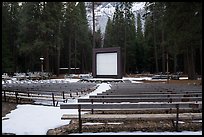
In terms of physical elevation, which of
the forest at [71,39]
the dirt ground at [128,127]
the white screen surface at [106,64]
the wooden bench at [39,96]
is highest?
the forest at [71,39]

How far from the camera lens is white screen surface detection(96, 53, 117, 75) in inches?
1575

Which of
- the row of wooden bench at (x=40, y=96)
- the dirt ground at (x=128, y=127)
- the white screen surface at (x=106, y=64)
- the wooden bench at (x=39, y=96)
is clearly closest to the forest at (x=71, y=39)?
the white screen surface at (x=106, y=64)

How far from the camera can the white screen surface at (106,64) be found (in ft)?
131

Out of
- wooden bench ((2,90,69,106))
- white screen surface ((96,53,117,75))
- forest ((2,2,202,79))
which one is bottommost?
wooden bench ((2,90,69,106))

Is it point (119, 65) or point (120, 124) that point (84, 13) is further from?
point (120, 124)

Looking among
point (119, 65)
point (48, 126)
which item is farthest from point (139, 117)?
point (119, 65)

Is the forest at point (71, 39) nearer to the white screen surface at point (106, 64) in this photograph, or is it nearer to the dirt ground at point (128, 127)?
the white screen surface at point (106, 64)

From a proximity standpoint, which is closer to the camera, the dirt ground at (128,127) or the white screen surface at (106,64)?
the dirt ground at (128,127)

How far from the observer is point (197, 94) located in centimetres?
1177

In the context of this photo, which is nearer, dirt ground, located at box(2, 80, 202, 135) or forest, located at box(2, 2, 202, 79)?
dirt ground, located at box(2, 80, 202, 135)

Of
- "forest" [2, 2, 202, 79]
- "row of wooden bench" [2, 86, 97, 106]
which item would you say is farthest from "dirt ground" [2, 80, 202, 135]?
"forest" [2, 2, 202, 79]

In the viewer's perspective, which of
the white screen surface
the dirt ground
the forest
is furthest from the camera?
the forest

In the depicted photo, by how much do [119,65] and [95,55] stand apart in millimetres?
3705

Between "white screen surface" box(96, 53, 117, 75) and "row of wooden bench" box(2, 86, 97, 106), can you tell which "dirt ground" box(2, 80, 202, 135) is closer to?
"row of wooden bench" box(2, 86, 97, 106)
